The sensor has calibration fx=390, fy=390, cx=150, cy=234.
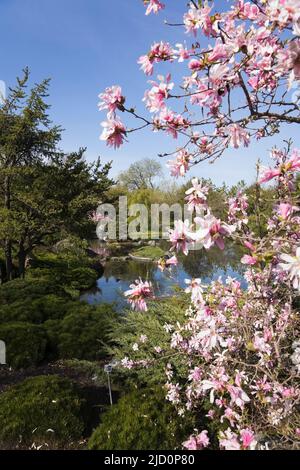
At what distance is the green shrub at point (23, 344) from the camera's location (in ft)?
19.6

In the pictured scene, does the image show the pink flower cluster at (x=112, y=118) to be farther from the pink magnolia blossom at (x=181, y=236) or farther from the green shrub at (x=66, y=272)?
the green shrub at (x=66, y=272)

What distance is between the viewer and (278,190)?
2799 millimetres

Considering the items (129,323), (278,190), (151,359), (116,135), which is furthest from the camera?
(129,323)

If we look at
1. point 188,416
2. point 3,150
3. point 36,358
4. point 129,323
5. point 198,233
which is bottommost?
point 36,358

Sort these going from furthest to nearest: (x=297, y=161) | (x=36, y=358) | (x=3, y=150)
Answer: (x=3, y=150) → (x=36, y=358) → (x=297, y=161)

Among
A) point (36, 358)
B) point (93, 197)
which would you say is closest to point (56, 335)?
point (36, 358)

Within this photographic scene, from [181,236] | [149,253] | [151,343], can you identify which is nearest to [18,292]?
[151,343]

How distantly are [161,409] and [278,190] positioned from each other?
2289 mm

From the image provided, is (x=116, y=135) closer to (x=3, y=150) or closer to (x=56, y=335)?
(x=56, y=335)

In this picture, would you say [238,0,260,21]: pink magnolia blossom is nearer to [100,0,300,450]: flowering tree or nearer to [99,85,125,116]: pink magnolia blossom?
[100,0,300,450]: flowering tree

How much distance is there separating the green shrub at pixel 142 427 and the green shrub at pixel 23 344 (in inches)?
108

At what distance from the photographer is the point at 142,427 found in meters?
3.37

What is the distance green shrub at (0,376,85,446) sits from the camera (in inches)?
143

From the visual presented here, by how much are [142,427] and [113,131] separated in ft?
8.59
